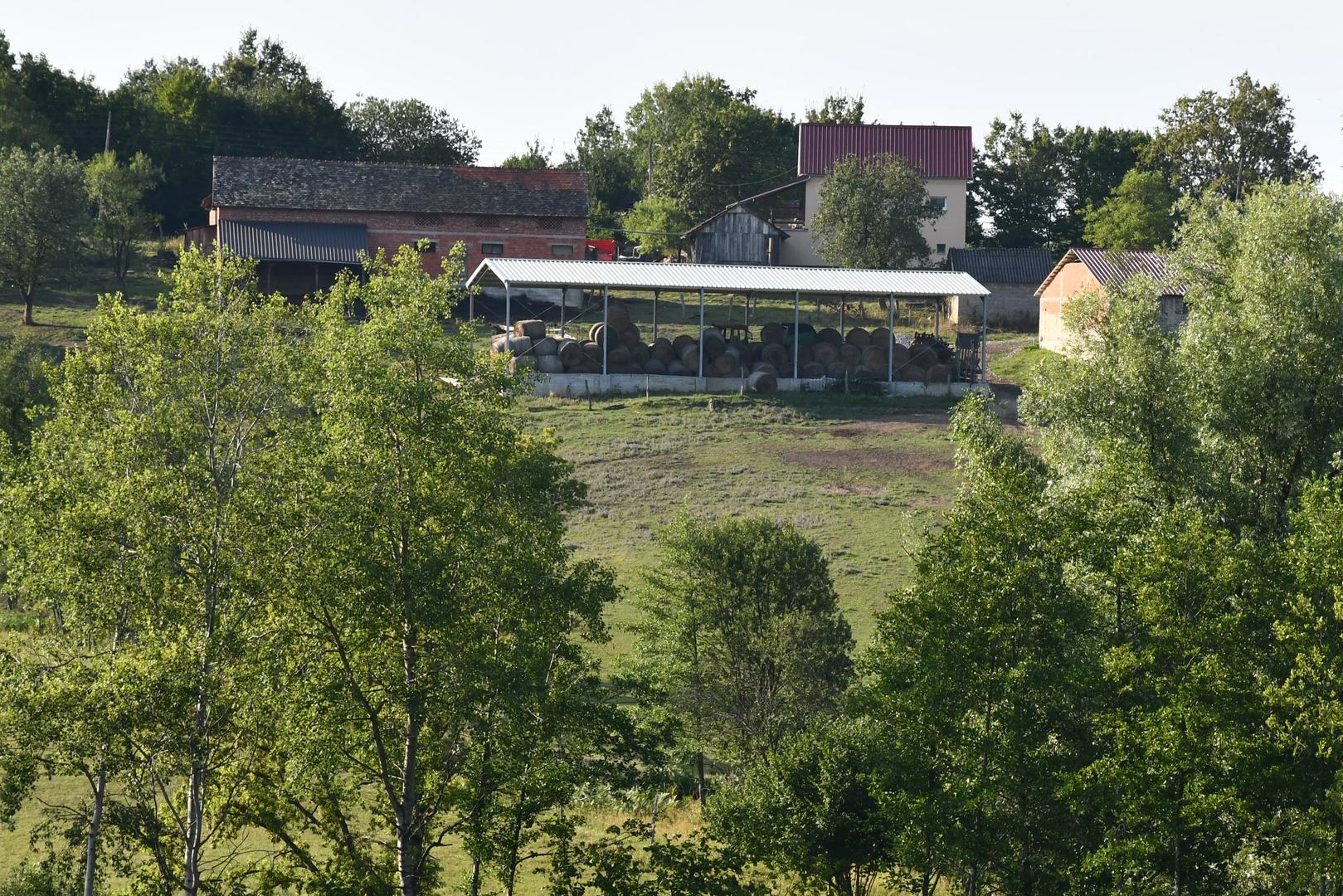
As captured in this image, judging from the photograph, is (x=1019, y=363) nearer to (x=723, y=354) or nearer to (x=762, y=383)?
(x=762, y=383)

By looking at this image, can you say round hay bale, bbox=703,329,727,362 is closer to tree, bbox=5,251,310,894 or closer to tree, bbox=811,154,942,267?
tree, bbox=811,154,942,267

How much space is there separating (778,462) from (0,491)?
30607 mm

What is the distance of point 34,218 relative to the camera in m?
64.5

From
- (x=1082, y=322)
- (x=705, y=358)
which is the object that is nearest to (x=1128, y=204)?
(x=705, y=358)

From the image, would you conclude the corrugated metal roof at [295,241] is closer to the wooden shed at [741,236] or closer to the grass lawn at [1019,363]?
the wooden shed at [741,236]

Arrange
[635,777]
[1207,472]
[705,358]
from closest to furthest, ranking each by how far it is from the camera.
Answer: [635,777] → [1207,472] → [705,358]

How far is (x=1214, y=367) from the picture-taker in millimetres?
25484

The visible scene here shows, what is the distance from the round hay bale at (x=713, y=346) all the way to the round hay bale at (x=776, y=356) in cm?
159

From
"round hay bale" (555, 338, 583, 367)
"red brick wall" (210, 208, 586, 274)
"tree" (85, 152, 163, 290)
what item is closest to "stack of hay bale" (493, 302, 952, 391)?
"round hay bale" (555, 338, 583, 367)

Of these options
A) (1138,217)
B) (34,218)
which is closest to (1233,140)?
(1138,217)

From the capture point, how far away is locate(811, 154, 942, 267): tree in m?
72.3

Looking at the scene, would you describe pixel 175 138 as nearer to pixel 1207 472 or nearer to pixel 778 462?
pixel 778 462

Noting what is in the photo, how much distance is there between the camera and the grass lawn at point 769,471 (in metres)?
39.8

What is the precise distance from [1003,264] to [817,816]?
57021 mm
